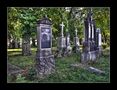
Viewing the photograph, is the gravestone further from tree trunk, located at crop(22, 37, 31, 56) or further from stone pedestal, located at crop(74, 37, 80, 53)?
tree trunk, located at crop(22, 37, 31, 56)

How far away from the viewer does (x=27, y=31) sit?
6.04 m

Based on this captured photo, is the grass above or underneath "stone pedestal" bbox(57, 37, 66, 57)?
underneath

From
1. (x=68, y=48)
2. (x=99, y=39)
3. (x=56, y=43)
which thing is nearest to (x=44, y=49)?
(x=56, y=43)

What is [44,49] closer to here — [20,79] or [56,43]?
[56,43]

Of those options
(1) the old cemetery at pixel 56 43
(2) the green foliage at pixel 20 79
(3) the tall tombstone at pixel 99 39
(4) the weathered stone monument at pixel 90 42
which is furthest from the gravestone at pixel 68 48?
(2) the green foliage at pixel 20 79

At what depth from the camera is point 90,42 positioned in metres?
6.16

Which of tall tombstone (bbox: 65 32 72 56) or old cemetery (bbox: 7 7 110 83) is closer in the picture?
old cemetery (bbox: 7 7 110 83)

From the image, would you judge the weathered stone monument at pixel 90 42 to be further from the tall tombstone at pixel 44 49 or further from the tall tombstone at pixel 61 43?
the tall tombstone at pixel 44 49

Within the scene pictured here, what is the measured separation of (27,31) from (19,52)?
1.20 feet

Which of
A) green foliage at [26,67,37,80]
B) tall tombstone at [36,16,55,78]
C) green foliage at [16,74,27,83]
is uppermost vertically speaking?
tall tombstone at [36,16,55,78]

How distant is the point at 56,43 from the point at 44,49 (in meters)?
0.22

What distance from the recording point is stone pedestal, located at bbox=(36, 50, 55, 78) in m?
6.10

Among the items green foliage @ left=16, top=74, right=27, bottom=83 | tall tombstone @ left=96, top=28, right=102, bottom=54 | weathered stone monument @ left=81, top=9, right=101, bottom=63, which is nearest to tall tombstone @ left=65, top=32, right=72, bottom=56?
weathered stone monument @ left=81, top=9, right=101, bottom=63
